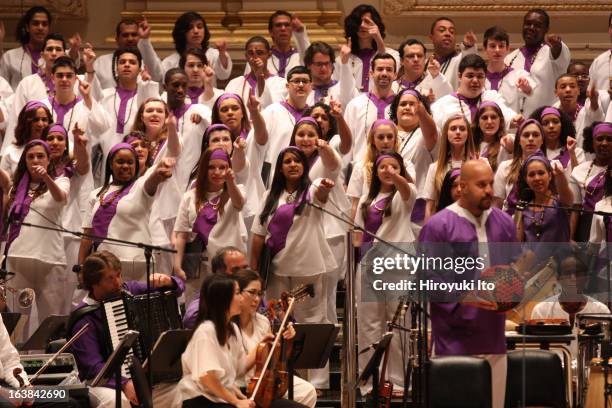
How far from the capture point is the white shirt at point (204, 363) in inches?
287

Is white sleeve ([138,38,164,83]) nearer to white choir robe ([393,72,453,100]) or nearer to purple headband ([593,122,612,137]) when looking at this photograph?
white choir robe ([393,72,453,100])

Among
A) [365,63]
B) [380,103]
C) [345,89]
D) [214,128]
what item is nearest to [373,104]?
[380,103]

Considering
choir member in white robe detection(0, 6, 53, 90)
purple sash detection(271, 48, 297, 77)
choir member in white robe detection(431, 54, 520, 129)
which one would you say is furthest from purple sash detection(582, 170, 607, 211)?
choir member in white robe detection(0, 6, 53, 90)

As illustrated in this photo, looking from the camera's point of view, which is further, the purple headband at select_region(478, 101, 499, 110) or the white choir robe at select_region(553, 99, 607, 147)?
the white choir robe at select_region(553, 99, 607, 147)

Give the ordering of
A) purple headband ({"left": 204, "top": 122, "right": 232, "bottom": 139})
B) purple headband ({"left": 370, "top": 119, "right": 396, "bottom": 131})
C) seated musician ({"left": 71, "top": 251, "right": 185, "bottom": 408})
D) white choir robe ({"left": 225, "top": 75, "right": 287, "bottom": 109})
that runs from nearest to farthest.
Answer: seated musician ({"left": 71, "top": 251, "right": 185, "bottom": 408})
purple headband ({"left": 370, "top": 119, "right": 396, "bottom": 131})
purple headband ({"left": 204, "top": 122, "right": 232, "bottom": 139})
white choir robe ({"left": 225, "top": 75, "right": 287, "bottom": 109})

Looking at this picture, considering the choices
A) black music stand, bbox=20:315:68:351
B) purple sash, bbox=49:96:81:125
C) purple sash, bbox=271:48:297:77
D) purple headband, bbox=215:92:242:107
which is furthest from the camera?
purple sash, bbox=271:48:297:77

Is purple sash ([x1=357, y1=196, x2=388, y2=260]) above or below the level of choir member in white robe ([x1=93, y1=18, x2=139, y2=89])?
below

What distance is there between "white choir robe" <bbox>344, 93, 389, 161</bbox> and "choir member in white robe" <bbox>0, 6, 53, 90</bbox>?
9.70 ft

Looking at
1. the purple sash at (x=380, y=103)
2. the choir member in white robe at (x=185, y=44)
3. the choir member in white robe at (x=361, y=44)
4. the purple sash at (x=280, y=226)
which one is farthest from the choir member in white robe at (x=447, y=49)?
the purple sash at (x=280, y=226)

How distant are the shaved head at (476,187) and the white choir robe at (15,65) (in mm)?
5783

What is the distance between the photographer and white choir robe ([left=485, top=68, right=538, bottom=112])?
11.3m

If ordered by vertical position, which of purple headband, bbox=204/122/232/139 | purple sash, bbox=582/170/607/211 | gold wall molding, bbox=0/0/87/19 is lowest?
purple sash, bbox=582/170/607/211

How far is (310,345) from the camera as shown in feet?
25.7

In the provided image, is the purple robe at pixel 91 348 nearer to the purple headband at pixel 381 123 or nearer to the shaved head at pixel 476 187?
the shaved head at pixel 476 187
